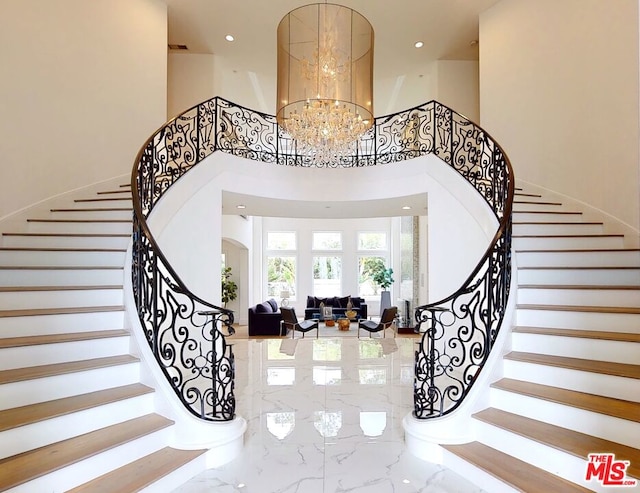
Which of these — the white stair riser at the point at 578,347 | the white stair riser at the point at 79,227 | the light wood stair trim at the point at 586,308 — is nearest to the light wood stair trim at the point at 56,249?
the white stair riser at the point at 79,227

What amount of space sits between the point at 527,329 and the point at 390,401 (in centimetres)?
166

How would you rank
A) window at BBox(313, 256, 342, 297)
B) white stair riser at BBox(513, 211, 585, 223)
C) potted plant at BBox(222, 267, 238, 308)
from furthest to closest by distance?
window at BBox(313, 256, 342, 297) → potted plant at BBox(222, 267, 238, 308) → white stair riser at BBox(513, 211, 585, 223)

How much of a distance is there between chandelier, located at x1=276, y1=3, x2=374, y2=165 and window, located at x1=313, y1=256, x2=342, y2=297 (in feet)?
36.5

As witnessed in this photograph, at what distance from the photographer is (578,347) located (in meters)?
2.72

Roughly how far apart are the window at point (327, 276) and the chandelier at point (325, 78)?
36.5 feet

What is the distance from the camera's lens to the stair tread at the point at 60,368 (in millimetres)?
2277

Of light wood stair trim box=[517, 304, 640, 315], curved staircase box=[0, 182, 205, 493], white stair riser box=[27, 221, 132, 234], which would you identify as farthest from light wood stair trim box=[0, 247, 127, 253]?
light wood stair trim box=[517, 304, 640, 315]

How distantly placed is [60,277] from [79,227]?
1.08 m

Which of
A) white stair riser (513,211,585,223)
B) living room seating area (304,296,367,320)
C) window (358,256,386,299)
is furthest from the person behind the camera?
window (358,256,386,299)

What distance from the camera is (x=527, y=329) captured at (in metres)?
3.02

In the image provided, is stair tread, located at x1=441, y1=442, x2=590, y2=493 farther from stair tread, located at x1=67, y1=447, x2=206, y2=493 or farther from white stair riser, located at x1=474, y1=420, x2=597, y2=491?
stair tread, located at x1=67, y1=447, x2=206, y2=493
